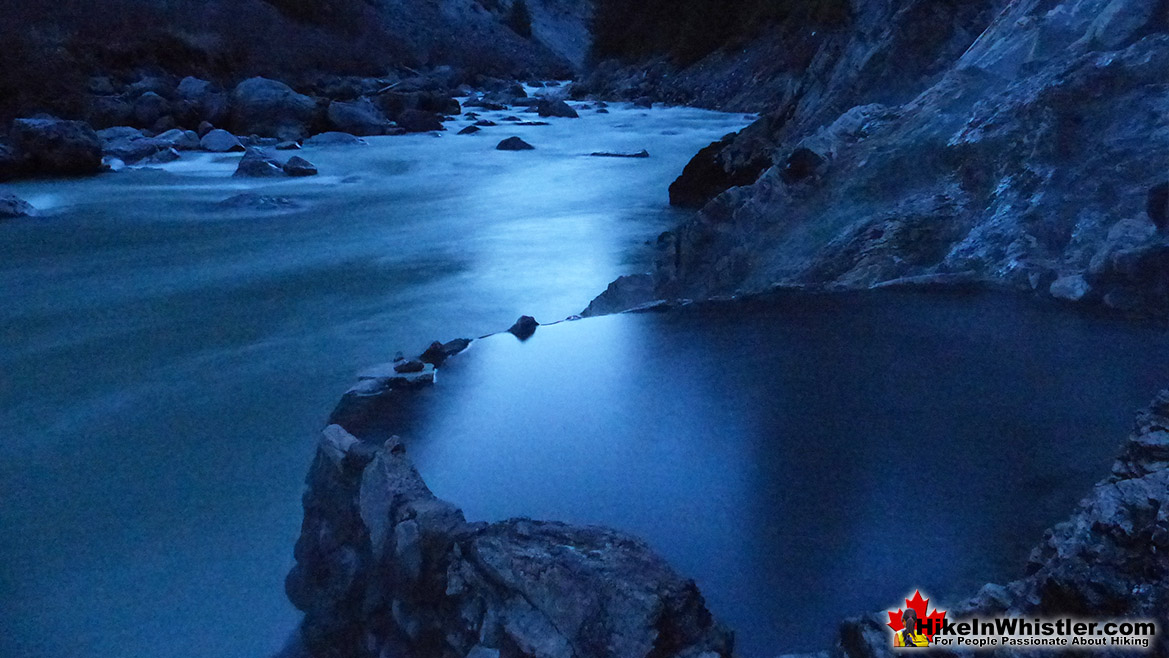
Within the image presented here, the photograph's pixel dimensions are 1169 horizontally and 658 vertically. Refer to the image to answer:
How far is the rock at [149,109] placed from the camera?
75.4 ft

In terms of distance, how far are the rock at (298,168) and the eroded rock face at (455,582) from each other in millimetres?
14721

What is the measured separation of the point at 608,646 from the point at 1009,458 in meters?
1.46

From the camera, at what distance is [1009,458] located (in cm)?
282

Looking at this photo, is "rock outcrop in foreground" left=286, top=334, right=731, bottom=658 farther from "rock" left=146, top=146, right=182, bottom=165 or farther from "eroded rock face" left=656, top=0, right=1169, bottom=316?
"rock" left=146, top=146, right=182, bottom=165

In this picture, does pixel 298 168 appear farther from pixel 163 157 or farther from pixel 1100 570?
pixel 1100 570

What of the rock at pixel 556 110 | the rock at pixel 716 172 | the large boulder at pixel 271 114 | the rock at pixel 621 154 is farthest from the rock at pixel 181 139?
the rock at pixel 716 172

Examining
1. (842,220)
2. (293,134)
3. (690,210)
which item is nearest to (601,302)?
(842,220)

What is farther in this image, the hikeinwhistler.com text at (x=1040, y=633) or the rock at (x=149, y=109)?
the rock at (x=149, y=109)

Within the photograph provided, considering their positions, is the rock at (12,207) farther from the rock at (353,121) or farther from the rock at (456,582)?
the rock at (456,582)

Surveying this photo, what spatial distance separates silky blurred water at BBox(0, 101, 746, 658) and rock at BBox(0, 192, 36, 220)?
0.24m

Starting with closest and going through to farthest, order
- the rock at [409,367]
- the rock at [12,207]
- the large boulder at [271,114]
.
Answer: the rock at [409,367]
the rock at [12,207]
the large boulder at [271,114]

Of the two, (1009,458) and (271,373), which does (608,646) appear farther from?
(271,373)

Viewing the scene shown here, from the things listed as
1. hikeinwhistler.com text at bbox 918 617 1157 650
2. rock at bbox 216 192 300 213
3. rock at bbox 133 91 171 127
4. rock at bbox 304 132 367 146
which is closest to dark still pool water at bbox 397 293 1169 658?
hikeinwhistler.com text at bbox 918 617 1157 650

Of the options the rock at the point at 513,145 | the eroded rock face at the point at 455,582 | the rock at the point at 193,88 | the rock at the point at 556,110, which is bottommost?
the rock at the point at 193,88
